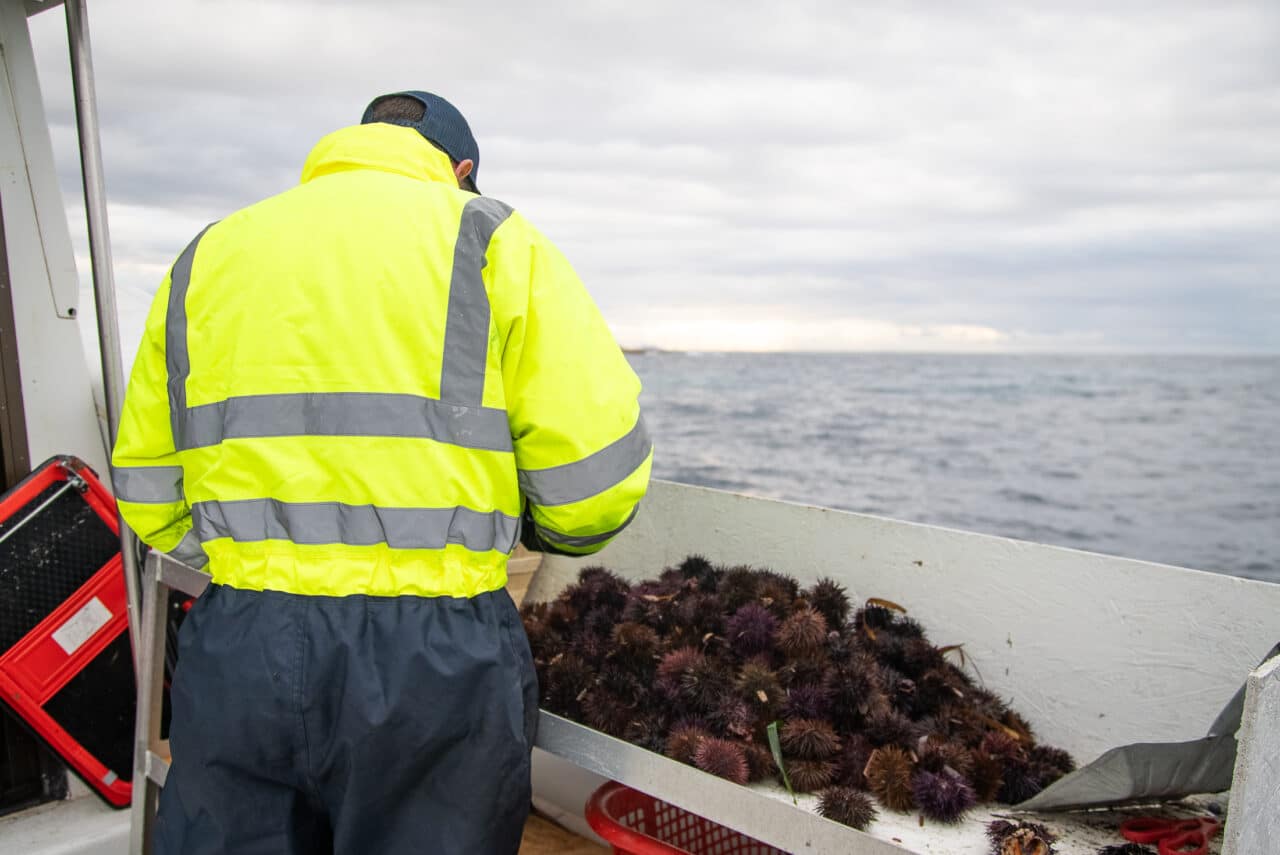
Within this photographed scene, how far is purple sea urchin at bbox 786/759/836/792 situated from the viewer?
181 centimetres

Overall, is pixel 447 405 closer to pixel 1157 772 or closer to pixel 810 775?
pixel 810 775

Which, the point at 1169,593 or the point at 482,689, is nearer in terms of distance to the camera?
the point at 482,689

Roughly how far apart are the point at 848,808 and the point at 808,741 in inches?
7.9

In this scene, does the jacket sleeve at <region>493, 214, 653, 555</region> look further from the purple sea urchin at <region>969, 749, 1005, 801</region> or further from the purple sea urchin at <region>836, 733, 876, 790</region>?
the purple sea urchin at <region>969, 749, 1005, 801</region>

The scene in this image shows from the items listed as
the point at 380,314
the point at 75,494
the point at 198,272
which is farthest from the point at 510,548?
the point at 75,494

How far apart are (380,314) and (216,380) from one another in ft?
0.99

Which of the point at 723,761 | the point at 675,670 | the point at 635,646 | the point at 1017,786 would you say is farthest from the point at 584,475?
the point at 1017,786

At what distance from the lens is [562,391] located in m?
1.50

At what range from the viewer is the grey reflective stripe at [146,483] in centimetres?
175

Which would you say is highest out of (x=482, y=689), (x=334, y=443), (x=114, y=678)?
(x=334, y=443)

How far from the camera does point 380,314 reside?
1.47m

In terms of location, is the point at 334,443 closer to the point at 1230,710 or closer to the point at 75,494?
the point at 1230,710

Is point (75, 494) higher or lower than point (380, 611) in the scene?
lower

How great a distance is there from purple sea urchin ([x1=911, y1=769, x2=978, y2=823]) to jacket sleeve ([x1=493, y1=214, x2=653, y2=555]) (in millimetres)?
745
